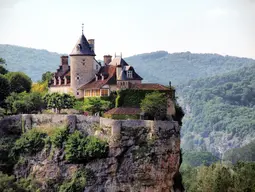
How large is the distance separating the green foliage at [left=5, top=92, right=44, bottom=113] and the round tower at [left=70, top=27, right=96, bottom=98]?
166 inches

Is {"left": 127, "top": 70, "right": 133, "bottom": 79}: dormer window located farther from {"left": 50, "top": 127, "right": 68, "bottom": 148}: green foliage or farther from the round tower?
{"left": 50, "top": 127, "right": 68, "bottom": 148}: green foliage

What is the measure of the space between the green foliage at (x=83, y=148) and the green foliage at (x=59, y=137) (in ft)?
2.20

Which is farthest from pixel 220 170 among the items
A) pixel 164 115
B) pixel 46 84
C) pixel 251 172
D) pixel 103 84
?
pixel 46 84

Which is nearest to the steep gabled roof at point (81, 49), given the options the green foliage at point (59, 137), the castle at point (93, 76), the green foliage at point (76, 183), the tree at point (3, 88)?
the castle at point (93, 76)

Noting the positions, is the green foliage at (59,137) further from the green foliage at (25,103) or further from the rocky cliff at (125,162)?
the green foliage at (25,103)

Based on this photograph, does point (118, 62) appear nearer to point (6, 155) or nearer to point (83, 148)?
point (83, 148)

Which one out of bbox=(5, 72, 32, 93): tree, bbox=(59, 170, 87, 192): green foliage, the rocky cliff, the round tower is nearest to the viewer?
bbox=(59, 170, 87, 192): green foliage

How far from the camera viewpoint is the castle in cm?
6806

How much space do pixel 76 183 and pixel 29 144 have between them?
22.4 feet

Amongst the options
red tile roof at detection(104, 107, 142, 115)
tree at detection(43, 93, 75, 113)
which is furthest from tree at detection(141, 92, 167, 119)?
tree at detection(43, 93, 75, 113)

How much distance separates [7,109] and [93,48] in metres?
11.8

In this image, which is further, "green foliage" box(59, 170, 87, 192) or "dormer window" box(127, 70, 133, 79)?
"dormer window" box(127, 70, 133, 79)

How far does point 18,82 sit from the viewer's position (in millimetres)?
79312

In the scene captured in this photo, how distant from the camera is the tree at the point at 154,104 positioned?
64.6m
